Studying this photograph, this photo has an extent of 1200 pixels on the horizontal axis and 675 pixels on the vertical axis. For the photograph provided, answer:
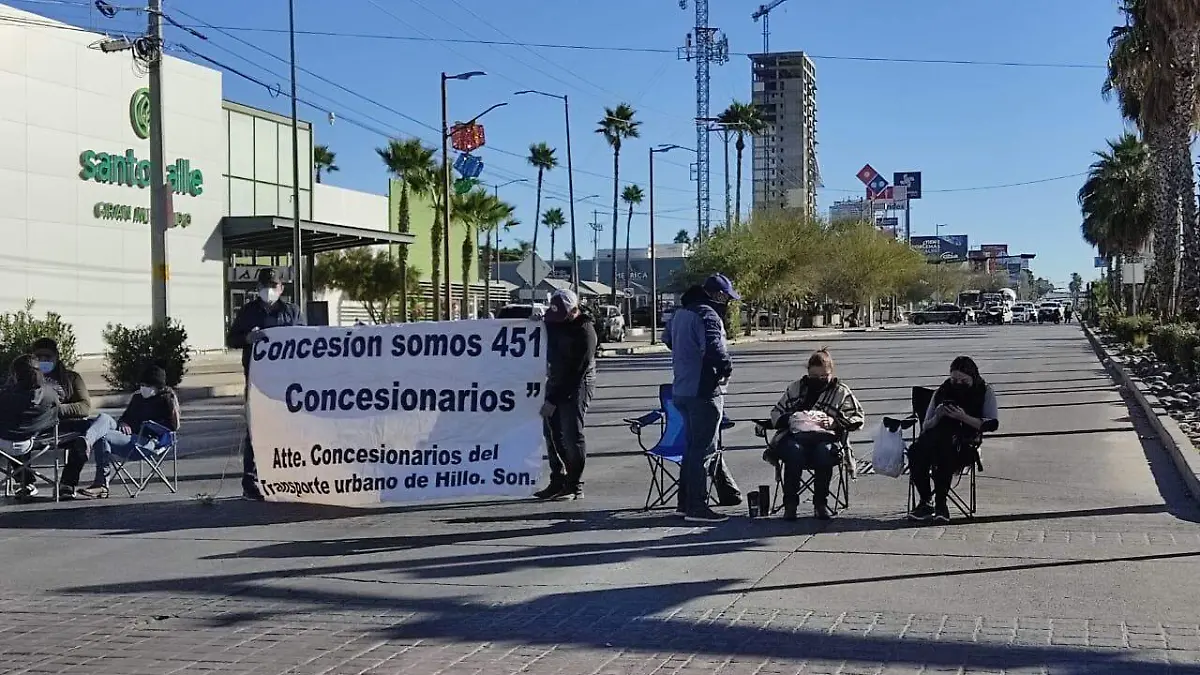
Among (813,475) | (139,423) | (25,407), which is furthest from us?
(139,423)

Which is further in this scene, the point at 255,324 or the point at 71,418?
the point at 71,418

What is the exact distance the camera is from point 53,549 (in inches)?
357

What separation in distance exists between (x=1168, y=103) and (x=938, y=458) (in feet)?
85.8

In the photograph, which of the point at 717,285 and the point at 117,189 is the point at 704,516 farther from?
the point at 117,189

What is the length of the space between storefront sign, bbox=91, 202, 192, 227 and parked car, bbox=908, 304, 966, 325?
231 ft

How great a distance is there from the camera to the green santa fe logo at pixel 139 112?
3853 cm

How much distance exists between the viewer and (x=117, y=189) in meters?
38.1

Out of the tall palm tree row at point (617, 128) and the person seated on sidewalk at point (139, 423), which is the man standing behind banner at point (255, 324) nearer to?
the person seated on sidewalk at point (139, 423)

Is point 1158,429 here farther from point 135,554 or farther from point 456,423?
point 135,554

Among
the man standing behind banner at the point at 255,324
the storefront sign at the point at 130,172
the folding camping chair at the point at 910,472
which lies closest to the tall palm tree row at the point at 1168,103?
the folding camping chair at the point at 910,472

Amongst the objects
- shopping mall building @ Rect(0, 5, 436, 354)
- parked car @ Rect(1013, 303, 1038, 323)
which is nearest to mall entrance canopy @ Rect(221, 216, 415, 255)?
shopping mall building @ Rect(0, 5, 436, 354)

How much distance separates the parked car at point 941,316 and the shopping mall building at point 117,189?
62.2 metres

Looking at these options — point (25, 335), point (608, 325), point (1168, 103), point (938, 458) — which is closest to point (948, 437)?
point (938, 458)

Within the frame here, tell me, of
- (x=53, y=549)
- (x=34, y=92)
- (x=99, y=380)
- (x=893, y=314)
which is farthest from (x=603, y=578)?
(x=893, y=314)
